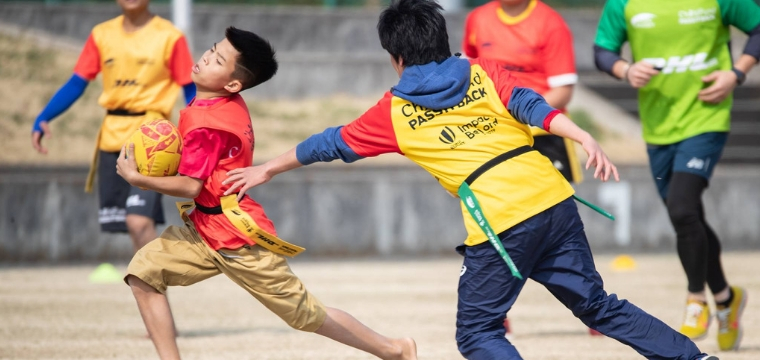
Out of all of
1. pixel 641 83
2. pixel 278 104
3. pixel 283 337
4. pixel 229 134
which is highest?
pixel 229 134

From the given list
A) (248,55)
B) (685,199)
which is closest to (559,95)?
(685,199)

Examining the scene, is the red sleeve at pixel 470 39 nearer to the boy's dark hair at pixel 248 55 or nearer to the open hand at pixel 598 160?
the boy's dark hair at pixel 248 55

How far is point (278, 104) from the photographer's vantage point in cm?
1720

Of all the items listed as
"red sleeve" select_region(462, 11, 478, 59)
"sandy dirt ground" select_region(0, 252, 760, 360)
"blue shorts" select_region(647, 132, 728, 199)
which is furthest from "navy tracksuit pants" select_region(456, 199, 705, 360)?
"red sleeve" select_region(462, 11, 478, 59)

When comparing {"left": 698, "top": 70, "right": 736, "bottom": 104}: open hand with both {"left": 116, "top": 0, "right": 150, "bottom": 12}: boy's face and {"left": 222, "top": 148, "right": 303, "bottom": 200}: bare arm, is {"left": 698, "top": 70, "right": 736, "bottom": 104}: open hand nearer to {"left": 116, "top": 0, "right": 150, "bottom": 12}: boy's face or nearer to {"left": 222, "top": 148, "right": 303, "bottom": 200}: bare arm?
{"left": 222, "top": 148, "right": 303, "bottom": 200}: bare arm

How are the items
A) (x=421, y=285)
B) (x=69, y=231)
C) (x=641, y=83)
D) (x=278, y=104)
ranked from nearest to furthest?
1. (x=641, y=83)
2. (x=421, y=285)
3. (x=69, y=231)
4. (x=278, y=104)

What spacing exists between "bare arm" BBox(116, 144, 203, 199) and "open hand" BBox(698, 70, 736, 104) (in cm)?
335

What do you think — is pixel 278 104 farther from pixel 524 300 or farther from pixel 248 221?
pixel 248 221

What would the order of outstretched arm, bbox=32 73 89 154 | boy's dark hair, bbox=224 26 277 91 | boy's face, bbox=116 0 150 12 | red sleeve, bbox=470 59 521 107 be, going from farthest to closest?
1. outstretched arm, bbox=32 73 89 154
2. boy's face, bbox=116 0 150 12
3. boy's dark hair, bbox=224 26 277 91
4. red sleeve, bbox=470 59 521 107

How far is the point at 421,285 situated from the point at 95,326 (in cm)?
368

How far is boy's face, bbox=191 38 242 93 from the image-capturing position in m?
5.24

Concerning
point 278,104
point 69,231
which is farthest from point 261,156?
point 69,231

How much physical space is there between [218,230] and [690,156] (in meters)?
3.05

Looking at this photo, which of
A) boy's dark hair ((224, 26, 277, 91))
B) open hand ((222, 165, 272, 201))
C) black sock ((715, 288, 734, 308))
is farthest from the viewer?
black sock ((715, 288, 734, 308))
